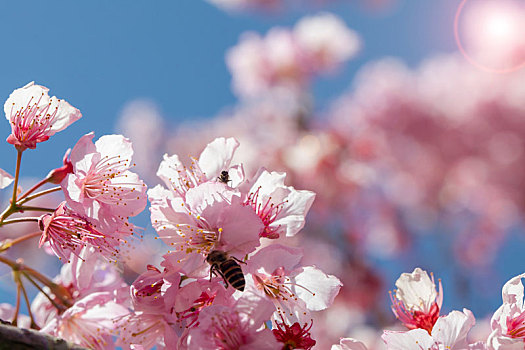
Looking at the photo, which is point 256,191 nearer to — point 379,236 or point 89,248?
point 89,248

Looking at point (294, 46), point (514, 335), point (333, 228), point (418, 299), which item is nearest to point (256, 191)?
point (418, 299)

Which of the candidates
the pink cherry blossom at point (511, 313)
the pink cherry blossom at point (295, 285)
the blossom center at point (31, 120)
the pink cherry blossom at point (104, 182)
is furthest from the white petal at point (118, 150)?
the pink cherry blossom at point (511, 313)

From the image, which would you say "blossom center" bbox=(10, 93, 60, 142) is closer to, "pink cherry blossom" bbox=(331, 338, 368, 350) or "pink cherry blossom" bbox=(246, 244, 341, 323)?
"pink cherry blossom" bbox=(246, 244, 341, 323)

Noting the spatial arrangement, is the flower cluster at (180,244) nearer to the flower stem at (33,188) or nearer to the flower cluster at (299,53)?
the flower stem at (33,188)

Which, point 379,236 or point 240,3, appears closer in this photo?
point 379,236

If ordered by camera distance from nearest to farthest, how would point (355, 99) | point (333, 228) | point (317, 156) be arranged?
point (317, 156) < point (333, 228) < point (355, 99)

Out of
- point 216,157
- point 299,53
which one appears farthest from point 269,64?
point 216,157
